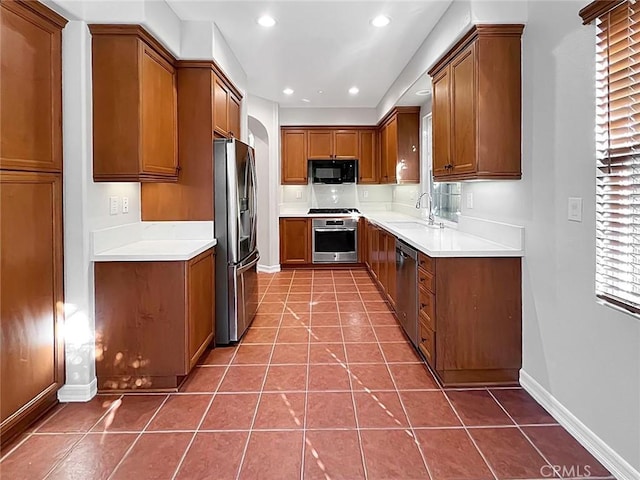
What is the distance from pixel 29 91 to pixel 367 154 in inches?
218

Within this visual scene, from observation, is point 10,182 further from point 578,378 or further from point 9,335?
point 578,378

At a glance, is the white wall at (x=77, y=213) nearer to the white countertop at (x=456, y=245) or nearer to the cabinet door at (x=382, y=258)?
the white countertop at (x=456, y=245)

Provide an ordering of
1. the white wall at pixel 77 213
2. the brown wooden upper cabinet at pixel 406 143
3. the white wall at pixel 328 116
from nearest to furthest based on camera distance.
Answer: the white wall at pixel 77 213
the brown wooden upper cabinet at pixel 406 143
the white wall at pixel 328 116

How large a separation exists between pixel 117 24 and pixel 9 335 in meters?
1.90

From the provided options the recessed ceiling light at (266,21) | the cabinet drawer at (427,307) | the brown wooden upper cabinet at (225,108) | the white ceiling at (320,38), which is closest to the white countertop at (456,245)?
the cabinet drawer at (427,307)

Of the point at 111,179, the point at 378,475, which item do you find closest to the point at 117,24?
the point at 111,179

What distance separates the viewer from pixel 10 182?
2.20 metres

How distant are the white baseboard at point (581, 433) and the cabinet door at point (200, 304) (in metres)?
2.15

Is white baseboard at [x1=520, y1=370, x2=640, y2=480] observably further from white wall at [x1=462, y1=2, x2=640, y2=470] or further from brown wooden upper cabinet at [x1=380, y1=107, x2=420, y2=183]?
brown wooden upper cabinet at [x1=380, y1=107, x2=420, y2=183]

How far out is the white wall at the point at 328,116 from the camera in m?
7.21

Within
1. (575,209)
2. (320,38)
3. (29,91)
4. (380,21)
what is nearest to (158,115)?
(29,91)

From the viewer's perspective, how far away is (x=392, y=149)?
20.2 ft

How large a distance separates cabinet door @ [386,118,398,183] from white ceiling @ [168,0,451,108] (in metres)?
0.54

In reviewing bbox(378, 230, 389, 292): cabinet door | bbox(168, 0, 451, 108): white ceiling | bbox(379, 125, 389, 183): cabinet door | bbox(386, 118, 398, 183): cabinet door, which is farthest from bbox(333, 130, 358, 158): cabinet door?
bbox(378, 230, 389, 292): cabinet door
